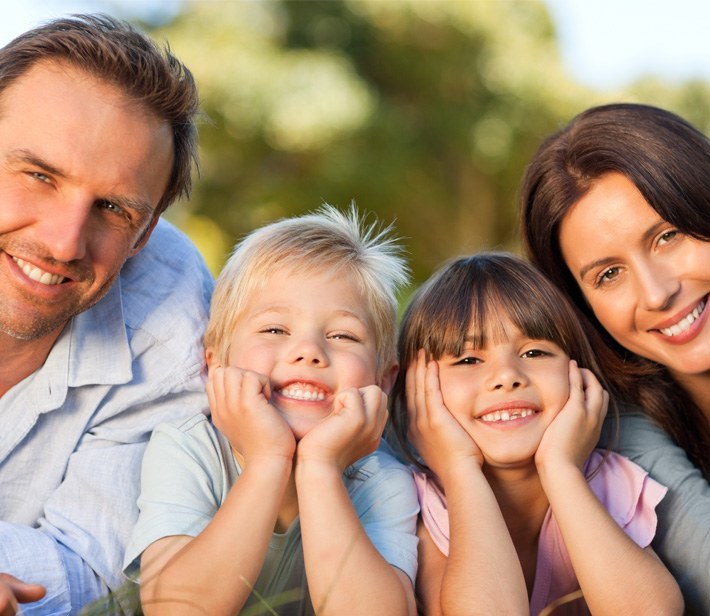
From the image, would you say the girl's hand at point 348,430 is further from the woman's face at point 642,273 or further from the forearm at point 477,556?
the woman's face at point 642,273

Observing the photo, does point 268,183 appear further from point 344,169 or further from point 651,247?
point 651,247

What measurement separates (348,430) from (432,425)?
41cm

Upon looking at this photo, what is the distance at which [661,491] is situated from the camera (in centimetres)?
297

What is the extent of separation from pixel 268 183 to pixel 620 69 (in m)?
7.70

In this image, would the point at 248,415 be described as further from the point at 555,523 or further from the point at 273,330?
the point at 555,523

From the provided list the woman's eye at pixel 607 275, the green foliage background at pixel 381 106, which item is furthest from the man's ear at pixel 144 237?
the green foliage background at pixel 381 106

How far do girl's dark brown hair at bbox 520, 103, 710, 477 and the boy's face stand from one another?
35.6 inches

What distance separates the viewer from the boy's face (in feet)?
8.96

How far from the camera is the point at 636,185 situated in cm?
310

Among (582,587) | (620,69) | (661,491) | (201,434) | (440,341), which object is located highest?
(620,69)

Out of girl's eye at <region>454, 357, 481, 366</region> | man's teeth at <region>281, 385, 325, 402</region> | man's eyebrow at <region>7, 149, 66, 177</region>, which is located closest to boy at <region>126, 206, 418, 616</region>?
man's teeth at <region>281, 385, 325, 402</region>

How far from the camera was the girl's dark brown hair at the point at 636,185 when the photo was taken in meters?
3.10

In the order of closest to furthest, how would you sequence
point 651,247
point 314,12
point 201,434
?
point 201,434 < point 651,247 < point 314,12

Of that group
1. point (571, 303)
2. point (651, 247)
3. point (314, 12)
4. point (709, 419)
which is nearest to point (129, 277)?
point (571, 303)
